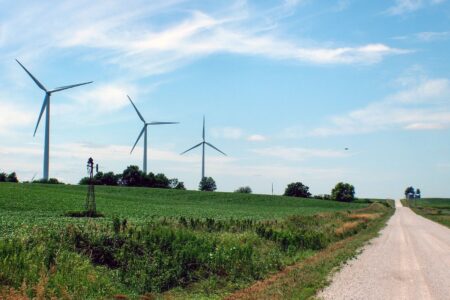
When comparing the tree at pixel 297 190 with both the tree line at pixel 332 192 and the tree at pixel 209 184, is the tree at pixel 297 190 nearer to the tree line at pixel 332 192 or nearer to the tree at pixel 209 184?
the tree line at pixel 332 192

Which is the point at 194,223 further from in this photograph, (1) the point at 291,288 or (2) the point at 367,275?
(1) the point at 291,288

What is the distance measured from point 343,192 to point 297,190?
57.4 ft

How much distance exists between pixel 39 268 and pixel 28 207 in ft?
86.0

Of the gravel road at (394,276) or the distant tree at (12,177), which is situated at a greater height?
the distant tree at (12,177)

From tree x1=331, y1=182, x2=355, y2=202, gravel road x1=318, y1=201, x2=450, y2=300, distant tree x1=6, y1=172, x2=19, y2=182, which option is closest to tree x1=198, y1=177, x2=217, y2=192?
tree x1=331, y1=182, x2=355, y2=202

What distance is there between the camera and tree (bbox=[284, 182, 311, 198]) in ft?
536

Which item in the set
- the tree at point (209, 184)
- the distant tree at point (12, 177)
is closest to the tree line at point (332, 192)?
the tree at point (209, 184)

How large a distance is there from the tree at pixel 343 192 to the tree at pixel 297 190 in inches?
324

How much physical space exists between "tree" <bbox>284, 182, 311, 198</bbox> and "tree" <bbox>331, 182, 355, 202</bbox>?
823 cm

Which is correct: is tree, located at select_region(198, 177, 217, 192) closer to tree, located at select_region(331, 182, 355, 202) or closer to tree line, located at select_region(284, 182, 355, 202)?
tree line, located at select_region(284, 182, 355, 202)

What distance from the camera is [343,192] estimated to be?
17200 cm

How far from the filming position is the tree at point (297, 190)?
536 ft

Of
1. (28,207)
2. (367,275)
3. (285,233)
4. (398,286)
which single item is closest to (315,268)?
(367,275)

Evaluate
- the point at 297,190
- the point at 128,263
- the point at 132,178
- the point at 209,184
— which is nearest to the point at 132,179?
the point at 132,178
